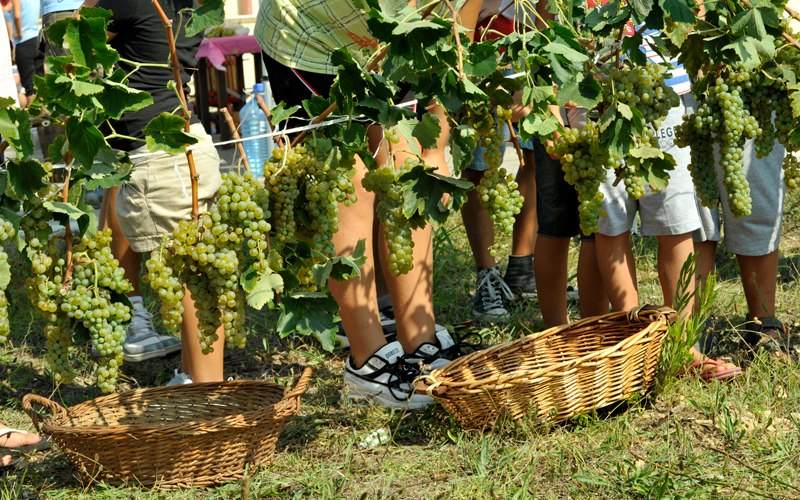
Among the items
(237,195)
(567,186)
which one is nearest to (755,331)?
(567,186)

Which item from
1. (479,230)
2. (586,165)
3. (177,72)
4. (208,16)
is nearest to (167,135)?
(177,72)

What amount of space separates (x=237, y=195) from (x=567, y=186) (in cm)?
152

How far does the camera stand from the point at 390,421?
3.13 metres

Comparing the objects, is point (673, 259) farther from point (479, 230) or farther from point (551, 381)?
point (479, 230)

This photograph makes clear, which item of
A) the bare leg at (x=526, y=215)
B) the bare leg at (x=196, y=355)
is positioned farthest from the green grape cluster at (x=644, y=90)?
the bare leg at (x=526, y=215)

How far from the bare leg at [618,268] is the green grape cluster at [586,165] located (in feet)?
2.69

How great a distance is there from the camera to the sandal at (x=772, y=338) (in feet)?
11.2

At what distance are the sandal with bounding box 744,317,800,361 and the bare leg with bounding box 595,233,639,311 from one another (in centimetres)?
40

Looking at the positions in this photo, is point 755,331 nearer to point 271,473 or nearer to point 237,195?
point 271,473


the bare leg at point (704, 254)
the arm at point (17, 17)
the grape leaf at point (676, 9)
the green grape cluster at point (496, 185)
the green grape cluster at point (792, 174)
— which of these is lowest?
the bare leg at point (704, 254)

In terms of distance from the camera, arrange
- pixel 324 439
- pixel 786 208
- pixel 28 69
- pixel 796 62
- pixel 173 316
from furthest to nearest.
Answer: pixel 28 69
pixel 786 208
pixel 324 439
pixel 796 62
pixel 173 316

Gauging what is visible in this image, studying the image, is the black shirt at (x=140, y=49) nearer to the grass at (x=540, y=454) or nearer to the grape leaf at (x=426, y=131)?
the grass at (x=540, y=454)

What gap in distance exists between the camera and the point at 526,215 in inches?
175

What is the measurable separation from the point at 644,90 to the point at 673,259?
0.99m
